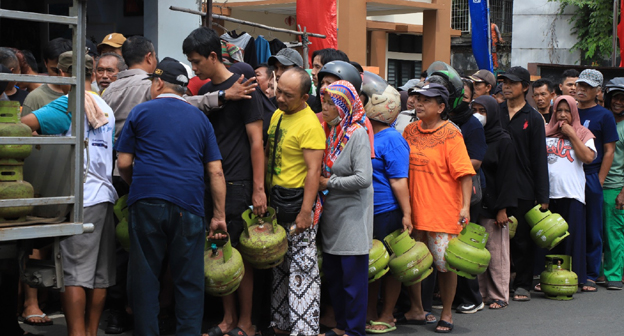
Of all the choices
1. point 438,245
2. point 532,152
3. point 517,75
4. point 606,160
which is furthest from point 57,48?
point 606,160

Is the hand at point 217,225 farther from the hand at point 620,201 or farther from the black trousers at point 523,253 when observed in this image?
the hand at point 620,201

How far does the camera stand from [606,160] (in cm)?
802

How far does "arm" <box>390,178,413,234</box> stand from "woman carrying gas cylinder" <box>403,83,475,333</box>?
16 cm

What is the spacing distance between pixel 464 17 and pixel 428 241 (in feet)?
71.0

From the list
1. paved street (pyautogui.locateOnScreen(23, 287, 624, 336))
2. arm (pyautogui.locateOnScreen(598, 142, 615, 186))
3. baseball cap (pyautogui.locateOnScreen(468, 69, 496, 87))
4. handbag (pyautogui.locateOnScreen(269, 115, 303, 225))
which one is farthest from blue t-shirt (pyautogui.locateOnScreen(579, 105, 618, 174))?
handbag (pyautogui.locateOnScreen(269, 115, 303, 225))

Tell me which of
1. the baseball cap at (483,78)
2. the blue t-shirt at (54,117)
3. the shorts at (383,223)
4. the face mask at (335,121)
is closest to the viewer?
the blue t-shirt at (54,117)

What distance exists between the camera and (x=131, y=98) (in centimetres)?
559

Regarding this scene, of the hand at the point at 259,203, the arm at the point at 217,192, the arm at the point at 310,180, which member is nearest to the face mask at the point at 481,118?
the arm at the point at 310,180

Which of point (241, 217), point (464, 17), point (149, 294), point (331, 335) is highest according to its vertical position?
point (464, 17)

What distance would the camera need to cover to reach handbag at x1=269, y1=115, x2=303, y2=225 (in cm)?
538

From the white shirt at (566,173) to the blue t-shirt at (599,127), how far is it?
12.2 inches

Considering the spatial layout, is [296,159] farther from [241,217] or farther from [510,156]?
[510,156]

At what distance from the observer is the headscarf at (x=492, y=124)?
273 inches

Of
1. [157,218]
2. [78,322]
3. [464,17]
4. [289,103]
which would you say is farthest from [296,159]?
[464,17]
